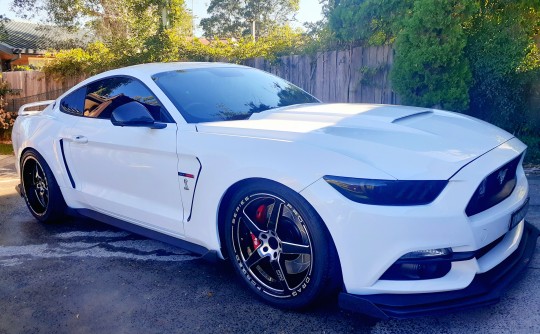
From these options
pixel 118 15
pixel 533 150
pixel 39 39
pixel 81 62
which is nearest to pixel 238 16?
pixel 39 39

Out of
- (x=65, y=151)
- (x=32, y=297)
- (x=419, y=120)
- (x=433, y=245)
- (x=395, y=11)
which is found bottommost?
(x=32, y=297)

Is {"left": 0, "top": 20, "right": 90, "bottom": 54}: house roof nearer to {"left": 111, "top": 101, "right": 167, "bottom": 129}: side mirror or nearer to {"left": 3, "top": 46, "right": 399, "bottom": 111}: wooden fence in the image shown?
{"left": 3, "top": 46, "right": 399, "bottom": 111}: wooden fence

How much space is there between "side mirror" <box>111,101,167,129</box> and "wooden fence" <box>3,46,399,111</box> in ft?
15.6

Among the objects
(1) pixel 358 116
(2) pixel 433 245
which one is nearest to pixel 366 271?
(2) pixel 433 245

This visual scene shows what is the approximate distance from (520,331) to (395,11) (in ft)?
17.9

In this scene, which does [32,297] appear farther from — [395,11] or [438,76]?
[395,11]

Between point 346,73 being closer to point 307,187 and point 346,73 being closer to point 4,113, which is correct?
point 307,187

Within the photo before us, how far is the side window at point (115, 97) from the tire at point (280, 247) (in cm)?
103

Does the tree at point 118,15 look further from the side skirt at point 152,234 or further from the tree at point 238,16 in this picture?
the tree at point 238,16

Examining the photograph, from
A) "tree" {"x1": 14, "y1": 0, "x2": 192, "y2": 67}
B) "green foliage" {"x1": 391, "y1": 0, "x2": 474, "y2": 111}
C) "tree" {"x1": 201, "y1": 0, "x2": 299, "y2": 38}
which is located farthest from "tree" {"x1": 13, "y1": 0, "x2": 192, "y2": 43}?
"tree" {"x1": 201, "y1": 0, "x2": 299, "y2": 38}

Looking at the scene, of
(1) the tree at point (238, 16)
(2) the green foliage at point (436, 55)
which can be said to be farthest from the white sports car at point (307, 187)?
(1) the tree at point (238, 16)

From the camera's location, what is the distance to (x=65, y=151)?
4375mm

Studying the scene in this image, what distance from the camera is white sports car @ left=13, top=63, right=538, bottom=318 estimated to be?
2.48 metres

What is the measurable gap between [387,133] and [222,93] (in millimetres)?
1513
